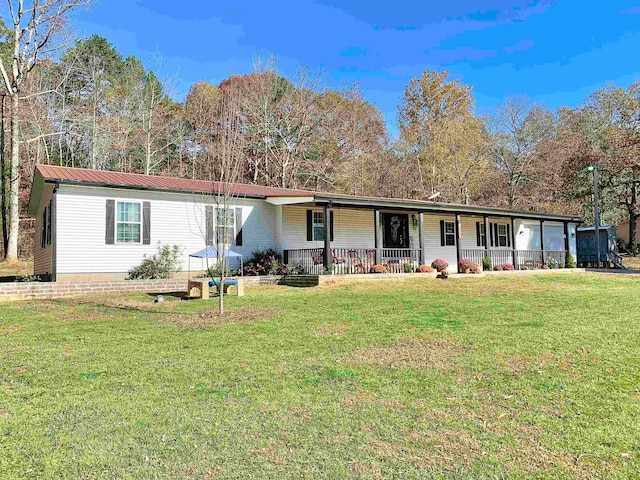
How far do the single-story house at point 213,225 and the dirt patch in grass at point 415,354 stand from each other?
559 cm

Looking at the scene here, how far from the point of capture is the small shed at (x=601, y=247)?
2772cm

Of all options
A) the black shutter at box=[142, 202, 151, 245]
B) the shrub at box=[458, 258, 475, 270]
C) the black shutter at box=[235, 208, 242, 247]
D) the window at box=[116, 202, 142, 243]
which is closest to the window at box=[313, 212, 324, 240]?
the black shutter at box=[235, 208, 242, 247]

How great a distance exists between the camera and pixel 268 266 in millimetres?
15875

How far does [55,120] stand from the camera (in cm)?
2822

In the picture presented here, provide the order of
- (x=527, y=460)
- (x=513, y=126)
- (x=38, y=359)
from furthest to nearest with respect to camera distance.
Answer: (x=513, y=126)
(x=38, y=359)
(x=527, y=460)

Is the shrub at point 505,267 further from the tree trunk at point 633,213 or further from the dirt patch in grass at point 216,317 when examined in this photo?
the tree trunk at point 633,213

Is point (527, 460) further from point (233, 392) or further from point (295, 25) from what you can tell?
point (295, 25)

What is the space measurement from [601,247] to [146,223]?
1068 inches

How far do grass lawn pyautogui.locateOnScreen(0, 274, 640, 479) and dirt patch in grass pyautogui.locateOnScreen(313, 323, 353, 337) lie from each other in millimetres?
63

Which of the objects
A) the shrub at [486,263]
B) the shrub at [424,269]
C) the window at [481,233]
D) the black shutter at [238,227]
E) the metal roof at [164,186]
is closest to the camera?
the metal roof at [164,186]

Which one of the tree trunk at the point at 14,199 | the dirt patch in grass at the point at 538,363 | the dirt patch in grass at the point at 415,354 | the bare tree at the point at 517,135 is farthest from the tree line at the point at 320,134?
the dirt patch in grass at the point at 538,363

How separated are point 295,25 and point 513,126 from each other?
2278 cm

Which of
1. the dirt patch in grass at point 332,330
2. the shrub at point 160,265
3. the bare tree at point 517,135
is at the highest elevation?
the bare tree at point 517,135

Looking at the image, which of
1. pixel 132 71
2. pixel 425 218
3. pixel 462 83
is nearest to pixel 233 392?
pixel 425 218
